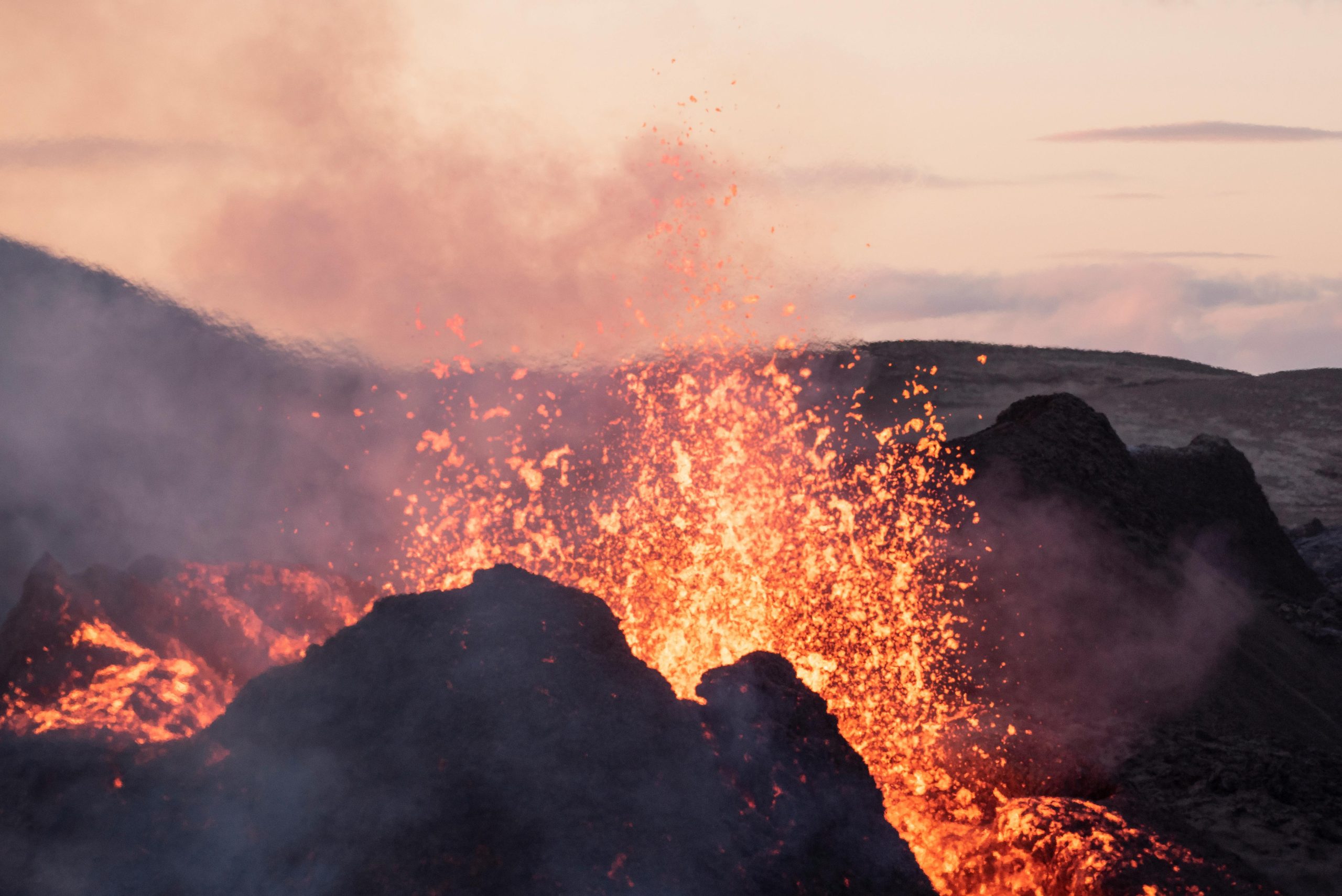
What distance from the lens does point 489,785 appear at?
530 cm

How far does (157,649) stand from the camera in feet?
28.5

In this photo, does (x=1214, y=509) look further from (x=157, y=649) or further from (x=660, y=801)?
(x=157, y=649)

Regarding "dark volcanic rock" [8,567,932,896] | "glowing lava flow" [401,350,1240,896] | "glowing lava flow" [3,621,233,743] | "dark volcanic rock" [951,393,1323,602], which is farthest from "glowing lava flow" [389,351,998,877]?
"glowing lava flow" [3,621,233,743]

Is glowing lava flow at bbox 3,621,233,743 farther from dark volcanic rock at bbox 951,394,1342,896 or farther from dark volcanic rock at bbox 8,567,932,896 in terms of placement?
dark volcanic rock at bbox 951,394,1342,896

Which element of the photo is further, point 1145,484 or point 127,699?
point 1145,484

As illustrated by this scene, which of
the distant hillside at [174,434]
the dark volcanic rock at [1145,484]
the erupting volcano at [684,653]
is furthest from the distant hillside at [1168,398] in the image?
the distant hillside at [174,434]

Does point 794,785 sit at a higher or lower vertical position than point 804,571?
lower

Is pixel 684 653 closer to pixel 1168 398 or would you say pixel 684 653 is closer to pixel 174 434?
pixel 174 434

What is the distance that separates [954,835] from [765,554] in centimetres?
418

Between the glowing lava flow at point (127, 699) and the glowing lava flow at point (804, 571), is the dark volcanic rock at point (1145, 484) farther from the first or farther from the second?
the glowing lava flow at point (127, 699)

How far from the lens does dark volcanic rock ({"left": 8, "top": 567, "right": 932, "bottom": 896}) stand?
201 inches

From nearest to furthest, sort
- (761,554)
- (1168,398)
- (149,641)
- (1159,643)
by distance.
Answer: (149,641) → (1159,643) → (761,554) → (1168,398)

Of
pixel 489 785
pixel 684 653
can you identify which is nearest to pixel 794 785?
pixel 489 785

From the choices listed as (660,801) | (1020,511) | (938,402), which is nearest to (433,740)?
(660,801)
